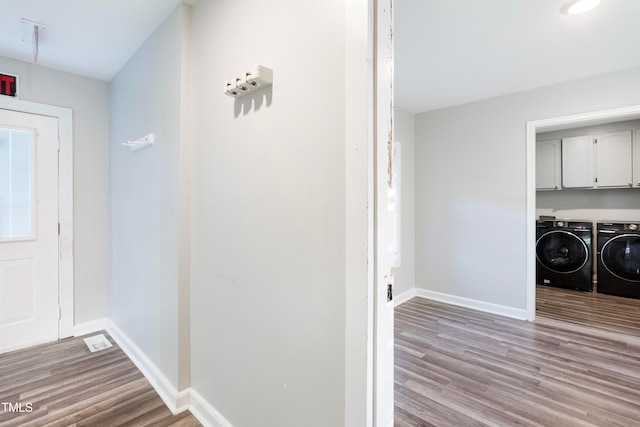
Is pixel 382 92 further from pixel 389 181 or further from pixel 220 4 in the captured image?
pixel 220 4

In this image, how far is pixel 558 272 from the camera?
175 inches

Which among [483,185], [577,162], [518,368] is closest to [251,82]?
[518,368]

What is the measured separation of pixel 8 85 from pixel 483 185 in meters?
4.79

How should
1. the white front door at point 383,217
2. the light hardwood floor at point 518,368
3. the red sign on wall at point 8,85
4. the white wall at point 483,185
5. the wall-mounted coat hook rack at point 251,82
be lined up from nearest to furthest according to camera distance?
1. the white front door at point 383,217
2. the wall-mounted coat hook rack at point 251,82
3. the light hardwood floor at point 518,368
4. the red sign on wall at point 8,85
5. the white wall at point 483,185

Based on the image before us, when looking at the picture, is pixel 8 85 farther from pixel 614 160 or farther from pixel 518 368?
pixel 614 160

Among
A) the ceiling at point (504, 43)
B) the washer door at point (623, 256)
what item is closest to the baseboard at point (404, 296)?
the ceiling at point (504, 43)

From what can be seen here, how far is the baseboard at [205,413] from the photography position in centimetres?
157

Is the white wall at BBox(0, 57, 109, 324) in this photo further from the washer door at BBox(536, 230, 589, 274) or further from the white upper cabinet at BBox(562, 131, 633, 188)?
the white upper cabinet at BBox(562, 131, 633, 188)

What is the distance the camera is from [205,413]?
1.66 meters

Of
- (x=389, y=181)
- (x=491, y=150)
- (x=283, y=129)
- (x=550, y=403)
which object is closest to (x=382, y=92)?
(x=389, y=181)

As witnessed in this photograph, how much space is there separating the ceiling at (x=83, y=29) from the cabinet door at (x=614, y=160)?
18.0ft

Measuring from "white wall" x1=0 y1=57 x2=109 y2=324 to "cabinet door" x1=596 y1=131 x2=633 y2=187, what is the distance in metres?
6.33

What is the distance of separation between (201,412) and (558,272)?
17.0 ft

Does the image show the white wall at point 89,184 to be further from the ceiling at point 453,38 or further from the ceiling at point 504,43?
the ceiling at point 504,43
